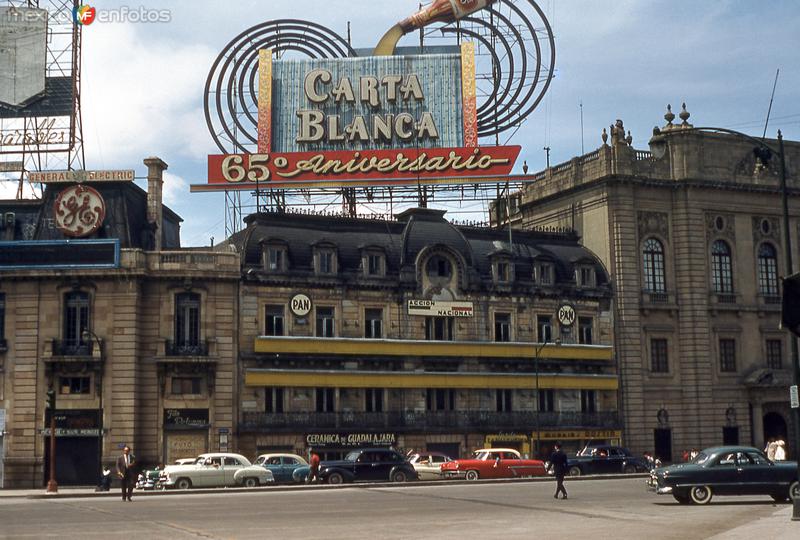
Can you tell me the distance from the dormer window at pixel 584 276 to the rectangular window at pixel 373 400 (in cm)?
1481

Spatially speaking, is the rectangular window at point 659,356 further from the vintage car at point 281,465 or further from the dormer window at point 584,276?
the vintage car at point 281,465

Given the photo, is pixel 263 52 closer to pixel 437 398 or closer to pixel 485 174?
pixel 485 174

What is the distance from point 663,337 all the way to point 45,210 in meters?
37.3

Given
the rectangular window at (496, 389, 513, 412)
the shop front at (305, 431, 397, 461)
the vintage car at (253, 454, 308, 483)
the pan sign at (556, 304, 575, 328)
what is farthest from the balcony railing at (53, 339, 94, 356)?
the pan sign at (556, 304, 575, 328)

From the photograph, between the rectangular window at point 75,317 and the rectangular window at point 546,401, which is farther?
the rectangular window at point 546,401

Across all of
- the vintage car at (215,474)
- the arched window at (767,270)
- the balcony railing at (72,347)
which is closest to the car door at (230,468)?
the vintage car at (215,474)

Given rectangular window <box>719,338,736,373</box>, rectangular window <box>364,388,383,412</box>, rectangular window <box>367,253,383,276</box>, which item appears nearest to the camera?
rectangular window <box>364,388,383,412</box>

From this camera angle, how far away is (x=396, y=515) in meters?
30.0

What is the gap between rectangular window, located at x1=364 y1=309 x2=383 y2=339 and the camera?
61.5 m

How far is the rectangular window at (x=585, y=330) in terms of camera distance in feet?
220

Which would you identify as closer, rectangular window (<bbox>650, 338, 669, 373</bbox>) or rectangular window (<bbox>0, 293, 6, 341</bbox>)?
rectangular window (<bbox>0, 293, 6, 341</bbox>)

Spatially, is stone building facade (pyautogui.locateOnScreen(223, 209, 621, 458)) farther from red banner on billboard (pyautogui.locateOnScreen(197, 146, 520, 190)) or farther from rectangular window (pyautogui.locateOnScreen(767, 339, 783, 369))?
rectangular window (pyautogui.locateOnScreen(767, 339, 783, 369))

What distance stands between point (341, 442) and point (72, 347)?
1482 cm

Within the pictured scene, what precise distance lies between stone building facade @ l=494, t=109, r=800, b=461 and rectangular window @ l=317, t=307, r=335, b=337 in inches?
726
